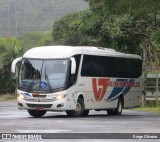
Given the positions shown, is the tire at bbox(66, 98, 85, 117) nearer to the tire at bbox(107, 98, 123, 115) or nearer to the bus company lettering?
the bus company lettering

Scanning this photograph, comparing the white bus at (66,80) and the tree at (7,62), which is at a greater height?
the white bus at (66,80)

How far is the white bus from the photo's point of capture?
87.5 feet

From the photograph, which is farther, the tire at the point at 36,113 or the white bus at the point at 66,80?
the tire at the point at 36,113

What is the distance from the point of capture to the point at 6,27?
376ft

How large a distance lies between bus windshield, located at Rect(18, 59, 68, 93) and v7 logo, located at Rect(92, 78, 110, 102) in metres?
2.57

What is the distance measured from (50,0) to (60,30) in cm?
4565

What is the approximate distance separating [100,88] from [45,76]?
3.71 metres

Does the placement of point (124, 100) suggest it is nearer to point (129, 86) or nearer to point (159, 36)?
point (129, 86)

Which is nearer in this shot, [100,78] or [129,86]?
[100,78]

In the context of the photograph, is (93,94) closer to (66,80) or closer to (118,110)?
(66,80)

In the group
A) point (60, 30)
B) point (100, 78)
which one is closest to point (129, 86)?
point (100, 78)

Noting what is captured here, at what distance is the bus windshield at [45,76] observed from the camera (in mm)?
26703

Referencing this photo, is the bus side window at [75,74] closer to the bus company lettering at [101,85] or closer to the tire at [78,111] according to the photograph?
the tire at [78,111]

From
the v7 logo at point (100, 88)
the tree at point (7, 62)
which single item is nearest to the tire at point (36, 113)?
the v7 logo at point (100, 88)
